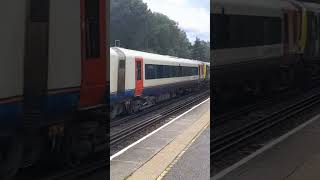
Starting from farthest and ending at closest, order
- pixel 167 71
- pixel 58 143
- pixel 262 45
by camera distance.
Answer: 1. pixel 262 45
2. pixel 167 71
3. pixel 58 143

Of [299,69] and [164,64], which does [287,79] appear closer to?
[299,69]

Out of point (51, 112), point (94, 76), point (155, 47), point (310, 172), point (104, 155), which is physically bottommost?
point (310, 172)

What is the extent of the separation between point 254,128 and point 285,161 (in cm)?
41

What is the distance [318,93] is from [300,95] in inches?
25.7

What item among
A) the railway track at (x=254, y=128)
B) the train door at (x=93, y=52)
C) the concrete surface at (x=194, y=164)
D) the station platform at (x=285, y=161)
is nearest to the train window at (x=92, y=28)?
the train door at (x=93, y=52)

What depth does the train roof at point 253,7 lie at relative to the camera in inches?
88.1

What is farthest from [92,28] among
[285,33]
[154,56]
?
[285,33]

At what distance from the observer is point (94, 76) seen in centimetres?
149

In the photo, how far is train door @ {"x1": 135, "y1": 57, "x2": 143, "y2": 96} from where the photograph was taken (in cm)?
169

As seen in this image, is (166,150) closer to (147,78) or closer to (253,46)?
(147,78)

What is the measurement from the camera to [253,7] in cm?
264

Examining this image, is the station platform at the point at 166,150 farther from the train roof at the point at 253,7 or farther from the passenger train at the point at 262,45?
the train roof at the point at 253,7

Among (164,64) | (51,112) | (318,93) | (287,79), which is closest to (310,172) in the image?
(287,79)

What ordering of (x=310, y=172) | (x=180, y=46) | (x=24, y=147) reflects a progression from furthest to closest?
(x=310, y=172), (x=180, y=46), (x=24, y=147)
